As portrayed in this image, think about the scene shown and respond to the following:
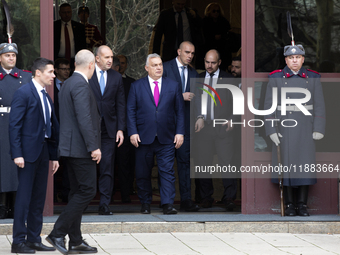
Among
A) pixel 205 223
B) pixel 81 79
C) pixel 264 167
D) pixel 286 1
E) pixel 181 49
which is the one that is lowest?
pixel 205 223

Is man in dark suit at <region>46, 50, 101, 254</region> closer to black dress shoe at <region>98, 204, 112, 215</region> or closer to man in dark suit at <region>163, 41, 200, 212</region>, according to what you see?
black dress shoe at <region>98, 204, 112, 215</region>

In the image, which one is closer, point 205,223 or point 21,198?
point 21,198

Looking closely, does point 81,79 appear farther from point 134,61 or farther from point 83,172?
point 134,61

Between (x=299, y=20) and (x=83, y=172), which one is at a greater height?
(x=299, y=20)

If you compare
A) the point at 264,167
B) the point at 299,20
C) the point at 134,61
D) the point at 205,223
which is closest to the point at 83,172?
the point at 205,223

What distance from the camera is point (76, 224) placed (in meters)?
5.45

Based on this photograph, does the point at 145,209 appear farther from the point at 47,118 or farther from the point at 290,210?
the point at 47,118

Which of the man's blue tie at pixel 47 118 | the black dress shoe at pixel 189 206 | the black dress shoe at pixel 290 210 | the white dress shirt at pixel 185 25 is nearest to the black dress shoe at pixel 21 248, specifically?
the man's blue tie at pixel 47 118

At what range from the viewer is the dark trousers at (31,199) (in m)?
5.43

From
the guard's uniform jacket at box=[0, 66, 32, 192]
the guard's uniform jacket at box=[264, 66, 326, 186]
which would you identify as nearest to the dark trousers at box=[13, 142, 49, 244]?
the guard's uniform jacket at box=[0, 66, 32, 192]

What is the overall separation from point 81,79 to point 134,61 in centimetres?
1232

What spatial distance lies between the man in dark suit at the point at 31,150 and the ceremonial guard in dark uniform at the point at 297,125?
2560 millimetres

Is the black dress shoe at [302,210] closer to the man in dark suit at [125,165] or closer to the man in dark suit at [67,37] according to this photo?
the man in dark suit at [125,165]

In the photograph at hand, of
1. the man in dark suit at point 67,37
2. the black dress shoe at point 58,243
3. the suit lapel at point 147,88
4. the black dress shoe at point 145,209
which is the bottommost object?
the black dress shoe at point 58,243
